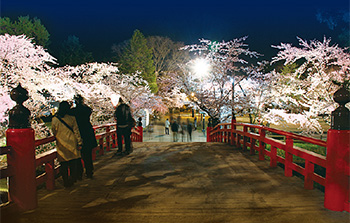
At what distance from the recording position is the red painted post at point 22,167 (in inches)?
133

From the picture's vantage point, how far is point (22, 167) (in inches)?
Answer: 135

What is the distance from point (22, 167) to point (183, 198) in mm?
2435

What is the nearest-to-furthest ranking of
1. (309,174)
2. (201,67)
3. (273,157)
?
(309,174), (273,157), (201,67)

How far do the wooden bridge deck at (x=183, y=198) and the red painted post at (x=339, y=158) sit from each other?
187 mm

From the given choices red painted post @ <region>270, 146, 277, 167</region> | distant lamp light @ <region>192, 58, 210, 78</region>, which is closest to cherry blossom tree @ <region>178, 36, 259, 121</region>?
distant lamp light @ <region>192, 58, 210, 78</region>

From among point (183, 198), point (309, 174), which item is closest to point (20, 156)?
point (183, 198)

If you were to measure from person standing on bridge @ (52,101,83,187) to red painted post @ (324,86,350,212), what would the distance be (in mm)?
4100

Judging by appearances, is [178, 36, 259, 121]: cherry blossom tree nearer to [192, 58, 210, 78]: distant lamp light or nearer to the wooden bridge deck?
[192, 58, 210, 78]: distant lamp light

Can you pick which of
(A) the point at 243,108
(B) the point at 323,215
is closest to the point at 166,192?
(B) the point at 323,215

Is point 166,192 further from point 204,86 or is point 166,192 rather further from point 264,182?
point 204,86

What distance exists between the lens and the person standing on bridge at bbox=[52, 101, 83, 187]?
4.35m

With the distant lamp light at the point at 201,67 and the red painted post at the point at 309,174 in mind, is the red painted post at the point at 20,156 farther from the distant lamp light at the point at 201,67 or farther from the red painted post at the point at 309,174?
the distant lamp light at the point at 201,67

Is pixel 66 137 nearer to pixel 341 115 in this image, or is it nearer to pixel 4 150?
pixel 4 150

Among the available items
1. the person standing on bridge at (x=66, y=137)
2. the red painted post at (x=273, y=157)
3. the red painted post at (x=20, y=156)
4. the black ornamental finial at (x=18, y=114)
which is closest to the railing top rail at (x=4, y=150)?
the red painted post at (x=20, y=156)
